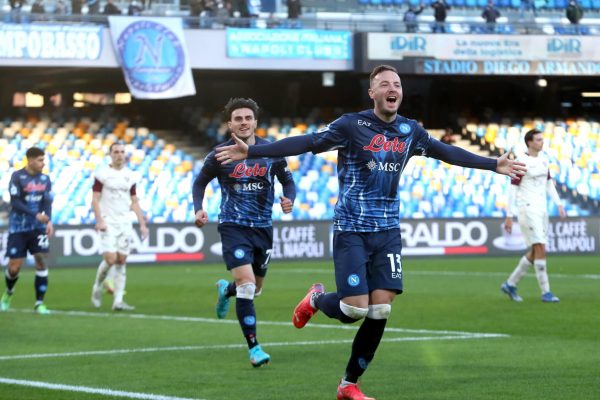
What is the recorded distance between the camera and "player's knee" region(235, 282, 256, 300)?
11219 mm

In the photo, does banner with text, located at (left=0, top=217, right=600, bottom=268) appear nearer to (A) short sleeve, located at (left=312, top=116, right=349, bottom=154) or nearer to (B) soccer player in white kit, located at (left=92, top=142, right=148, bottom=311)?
(B) soccer player in white kit, located at (left=92, top=142, right=148, bottom=311)

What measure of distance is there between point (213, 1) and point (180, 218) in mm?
6265

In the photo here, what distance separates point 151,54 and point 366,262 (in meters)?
25.4

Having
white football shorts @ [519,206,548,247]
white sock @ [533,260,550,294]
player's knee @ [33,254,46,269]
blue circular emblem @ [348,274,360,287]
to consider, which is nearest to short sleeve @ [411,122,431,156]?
blue circular emblem @ [348,274,360,287]

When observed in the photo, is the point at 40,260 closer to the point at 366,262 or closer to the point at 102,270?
the point at 102,270

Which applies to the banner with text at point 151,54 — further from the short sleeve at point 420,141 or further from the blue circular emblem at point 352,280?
the blue circular emblem at point 352,280

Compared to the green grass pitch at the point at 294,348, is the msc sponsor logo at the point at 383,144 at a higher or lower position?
higher

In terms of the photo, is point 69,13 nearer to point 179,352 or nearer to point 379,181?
point 179,352

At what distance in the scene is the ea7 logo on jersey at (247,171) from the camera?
11406mm

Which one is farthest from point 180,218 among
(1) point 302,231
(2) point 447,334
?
(2) point 447,334

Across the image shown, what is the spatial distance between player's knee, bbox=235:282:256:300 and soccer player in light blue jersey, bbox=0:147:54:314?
603 cm

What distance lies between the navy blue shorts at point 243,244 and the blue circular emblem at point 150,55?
22396 mm

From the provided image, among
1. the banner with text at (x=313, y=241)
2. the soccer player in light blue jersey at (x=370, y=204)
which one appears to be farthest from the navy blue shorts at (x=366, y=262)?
the banner with text at (x=313, y=241)

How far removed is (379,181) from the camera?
878cm
